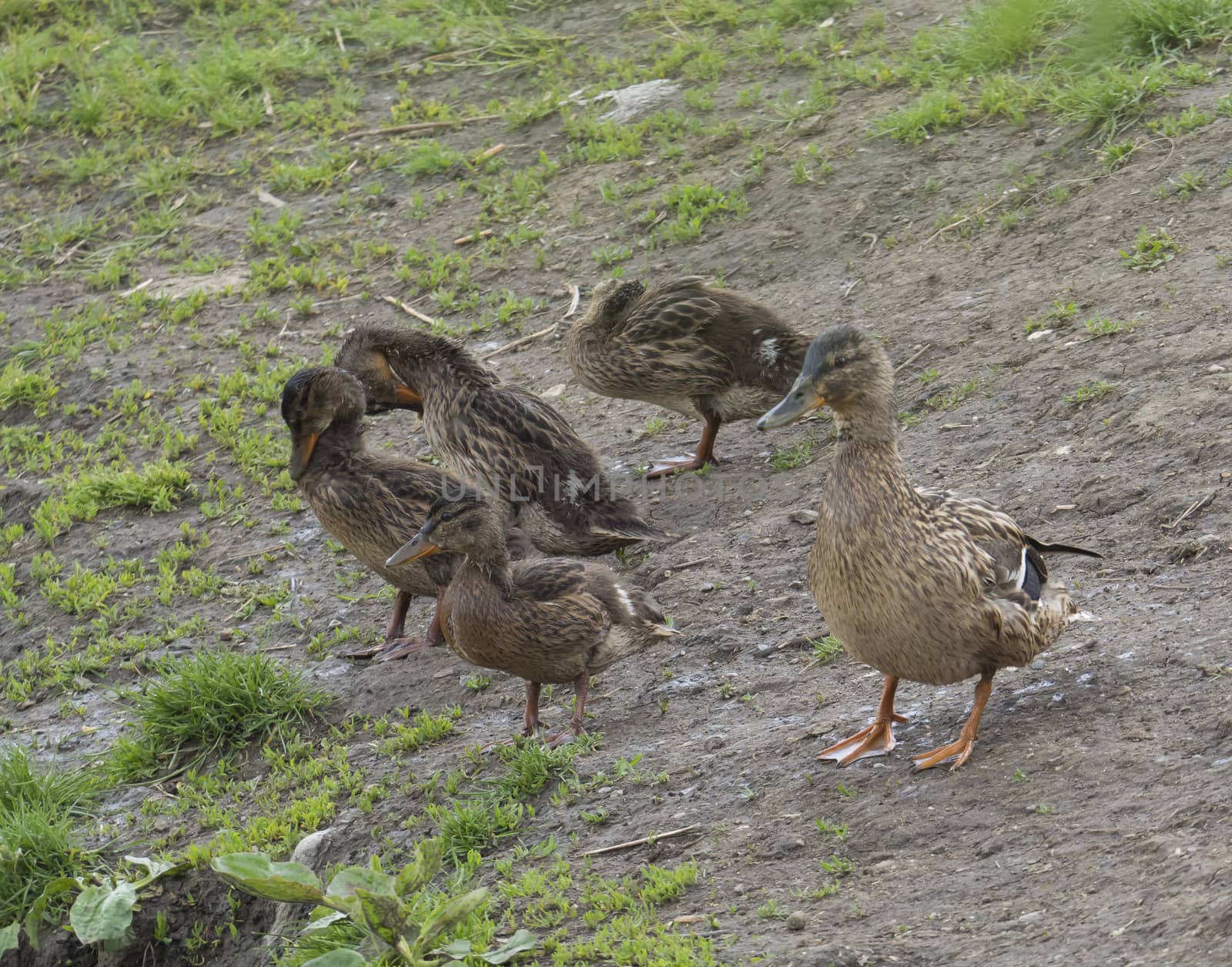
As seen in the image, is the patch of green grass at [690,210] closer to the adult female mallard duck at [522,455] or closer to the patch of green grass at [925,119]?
the patch of green grass at [925,119]

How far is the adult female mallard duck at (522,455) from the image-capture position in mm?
6895

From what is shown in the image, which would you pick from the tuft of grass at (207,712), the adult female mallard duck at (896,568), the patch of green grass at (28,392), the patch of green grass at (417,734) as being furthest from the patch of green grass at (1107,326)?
the patch of green grass at (28,392)

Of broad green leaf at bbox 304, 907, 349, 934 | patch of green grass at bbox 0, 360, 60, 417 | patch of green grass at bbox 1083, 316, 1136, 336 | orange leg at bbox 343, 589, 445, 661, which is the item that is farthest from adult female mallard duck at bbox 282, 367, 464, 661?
patch of green grass at bbox 1083, 316, 1136, 336

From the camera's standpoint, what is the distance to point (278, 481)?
793 cm

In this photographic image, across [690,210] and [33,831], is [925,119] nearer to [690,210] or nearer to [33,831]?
[690,210]

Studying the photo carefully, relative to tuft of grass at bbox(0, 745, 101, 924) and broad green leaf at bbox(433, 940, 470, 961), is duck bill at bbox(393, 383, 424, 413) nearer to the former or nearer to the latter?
tuft of grass at bbox(0, 745, 101, 924)

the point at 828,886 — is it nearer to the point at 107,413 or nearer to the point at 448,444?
the point at 448,444

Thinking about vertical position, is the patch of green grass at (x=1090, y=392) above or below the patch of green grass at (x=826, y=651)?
above

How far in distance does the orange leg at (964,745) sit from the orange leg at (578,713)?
141cm

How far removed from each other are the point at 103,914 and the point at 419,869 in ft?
4.40

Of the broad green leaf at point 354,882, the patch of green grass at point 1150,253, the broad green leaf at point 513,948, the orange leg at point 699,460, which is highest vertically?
the patch of green grass at point 1150,253

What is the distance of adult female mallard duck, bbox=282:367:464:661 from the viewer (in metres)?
6.53

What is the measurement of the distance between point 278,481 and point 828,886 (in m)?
4.73

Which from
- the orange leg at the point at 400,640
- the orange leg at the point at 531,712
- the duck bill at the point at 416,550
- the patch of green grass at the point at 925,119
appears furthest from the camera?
the patch of green grass at the point at 925,119
